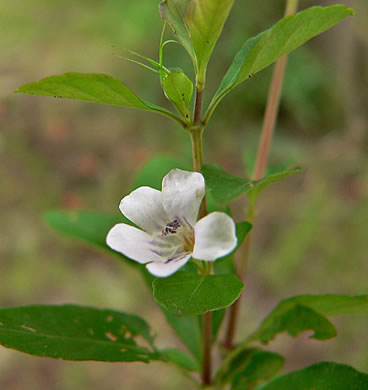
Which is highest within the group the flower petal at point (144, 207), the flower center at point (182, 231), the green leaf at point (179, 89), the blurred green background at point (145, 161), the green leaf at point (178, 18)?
the blurred green background at point (145, 161)

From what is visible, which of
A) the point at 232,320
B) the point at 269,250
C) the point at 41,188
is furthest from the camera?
the point at 41,188

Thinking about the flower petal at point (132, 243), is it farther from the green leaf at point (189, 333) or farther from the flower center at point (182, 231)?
the green leaf at point (189, 333)

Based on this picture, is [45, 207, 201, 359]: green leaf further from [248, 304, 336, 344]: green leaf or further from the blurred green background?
the blurred green background

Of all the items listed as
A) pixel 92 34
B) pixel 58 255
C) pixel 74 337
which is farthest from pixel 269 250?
pixel 92 34

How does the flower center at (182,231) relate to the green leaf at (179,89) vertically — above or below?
below

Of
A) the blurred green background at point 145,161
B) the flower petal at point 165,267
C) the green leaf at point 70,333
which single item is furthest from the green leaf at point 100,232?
the blurred green background at point 145,161

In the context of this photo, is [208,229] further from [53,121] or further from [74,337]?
[53,121]

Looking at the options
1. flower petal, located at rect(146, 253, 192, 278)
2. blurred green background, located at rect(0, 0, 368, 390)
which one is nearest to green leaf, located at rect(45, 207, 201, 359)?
flower petal, located at rect(146, 253, 192, 278)
